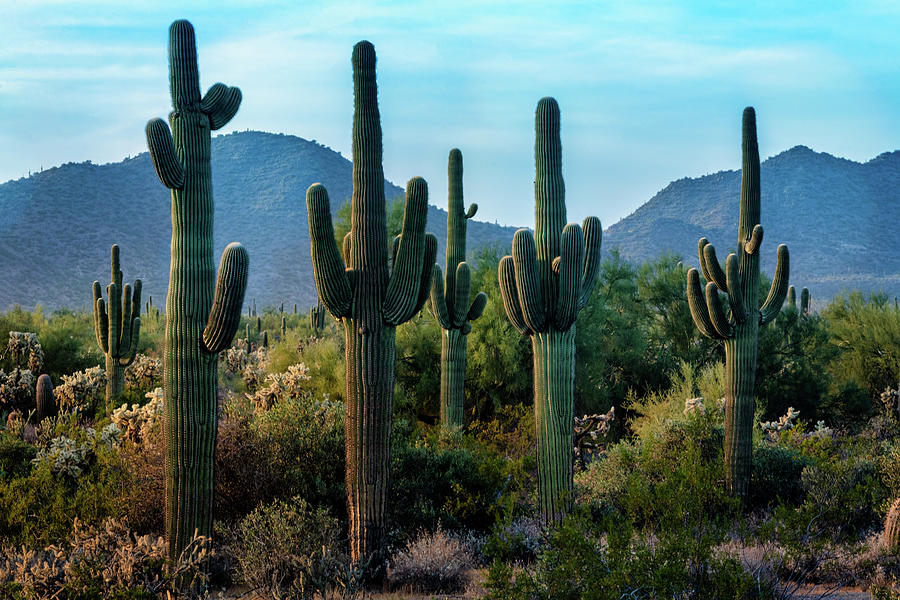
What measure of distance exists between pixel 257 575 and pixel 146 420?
14.6ft

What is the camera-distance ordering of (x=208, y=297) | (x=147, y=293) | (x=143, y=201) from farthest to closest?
(x=143, y=201) → (x=147, y=293) → (x=208, y=297)

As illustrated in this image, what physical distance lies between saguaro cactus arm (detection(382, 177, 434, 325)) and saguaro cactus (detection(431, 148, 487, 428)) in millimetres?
4161

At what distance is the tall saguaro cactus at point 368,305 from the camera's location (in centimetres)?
855

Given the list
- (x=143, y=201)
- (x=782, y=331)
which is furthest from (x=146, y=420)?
(x=143, y=201)

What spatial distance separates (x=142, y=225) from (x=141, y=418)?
201 ft

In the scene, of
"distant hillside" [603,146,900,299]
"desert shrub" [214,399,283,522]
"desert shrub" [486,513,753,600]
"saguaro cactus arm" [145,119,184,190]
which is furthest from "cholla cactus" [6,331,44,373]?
"distant hillside" [603,146,900,299]

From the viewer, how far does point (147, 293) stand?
2493 inches

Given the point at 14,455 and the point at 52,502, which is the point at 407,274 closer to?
the point at 52,502

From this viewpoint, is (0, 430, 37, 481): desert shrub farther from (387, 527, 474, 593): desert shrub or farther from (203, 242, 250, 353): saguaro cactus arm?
(387, 527, 474, 593): desert shrub

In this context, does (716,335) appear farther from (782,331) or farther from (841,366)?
(841,366)

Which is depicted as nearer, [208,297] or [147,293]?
[208,297]

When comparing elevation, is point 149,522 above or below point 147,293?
below

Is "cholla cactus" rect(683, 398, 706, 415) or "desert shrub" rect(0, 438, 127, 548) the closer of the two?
"desert shrub" rect(0, 438, 127, 548)

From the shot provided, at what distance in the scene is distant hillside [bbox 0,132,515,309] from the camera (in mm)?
59562
